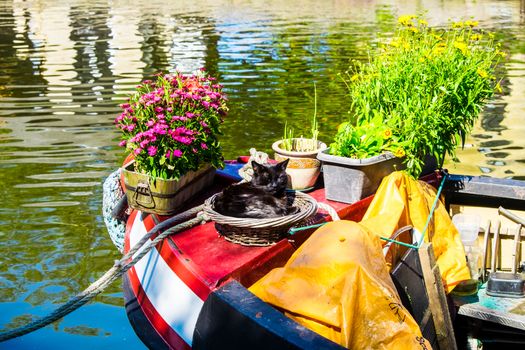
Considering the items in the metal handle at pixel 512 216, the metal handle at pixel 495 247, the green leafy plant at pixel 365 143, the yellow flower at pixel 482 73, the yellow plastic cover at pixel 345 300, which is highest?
the yellow flower at pixel 482 73

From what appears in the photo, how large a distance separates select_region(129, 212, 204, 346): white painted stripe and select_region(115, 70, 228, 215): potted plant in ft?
1.40

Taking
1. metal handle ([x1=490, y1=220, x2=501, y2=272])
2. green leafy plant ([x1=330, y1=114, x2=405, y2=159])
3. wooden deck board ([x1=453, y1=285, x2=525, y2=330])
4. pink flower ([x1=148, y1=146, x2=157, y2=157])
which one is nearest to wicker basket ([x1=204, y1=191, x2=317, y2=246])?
pink flower ([x1=148, y1=146, x2=157, y2=157])

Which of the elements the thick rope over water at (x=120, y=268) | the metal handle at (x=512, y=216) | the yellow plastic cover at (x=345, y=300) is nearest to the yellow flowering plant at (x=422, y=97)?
the metal handle at (x=512, y=216)

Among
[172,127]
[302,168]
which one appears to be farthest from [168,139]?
[302,168]

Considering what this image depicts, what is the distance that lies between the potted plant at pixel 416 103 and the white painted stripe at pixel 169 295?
4.76 feet

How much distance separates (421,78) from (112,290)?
3390 mm

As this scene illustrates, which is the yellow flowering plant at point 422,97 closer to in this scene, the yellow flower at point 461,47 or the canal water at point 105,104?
the yellow flower at point 461,47

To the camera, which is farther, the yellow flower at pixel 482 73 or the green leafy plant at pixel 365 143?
the yellow flower at pixel 482 73

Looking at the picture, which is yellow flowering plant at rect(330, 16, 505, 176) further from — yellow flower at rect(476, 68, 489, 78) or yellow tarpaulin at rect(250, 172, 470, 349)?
yellow tarpaulin at rect(250, 172, 470, 349)

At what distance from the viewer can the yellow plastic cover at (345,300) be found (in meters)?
3.22

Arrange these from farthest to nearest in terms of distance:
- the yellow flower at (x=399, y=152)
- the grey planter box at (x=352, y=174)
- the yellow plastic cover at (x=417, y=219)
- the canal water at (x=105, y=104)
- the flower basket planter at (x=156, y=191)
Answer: the canal water at (x=105, y=104) → the yellow flower at (x=399, y=152) → the grey planter box at (x=352, y=174) → the flower basket planter at (x=156, y=191) → the yellow plastic cover at (x=417, y=219)

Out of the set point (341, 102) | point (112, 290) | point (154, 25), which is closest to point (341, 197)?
point (112, 290)

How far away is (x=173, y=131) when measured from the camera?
180 inches

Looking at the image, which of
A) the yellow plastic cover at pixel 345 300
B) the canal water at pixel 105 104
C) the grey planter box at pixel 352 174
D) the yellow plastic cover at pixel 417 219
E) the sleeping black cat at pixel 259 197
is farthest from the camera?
the canal water at pixel 105 104
